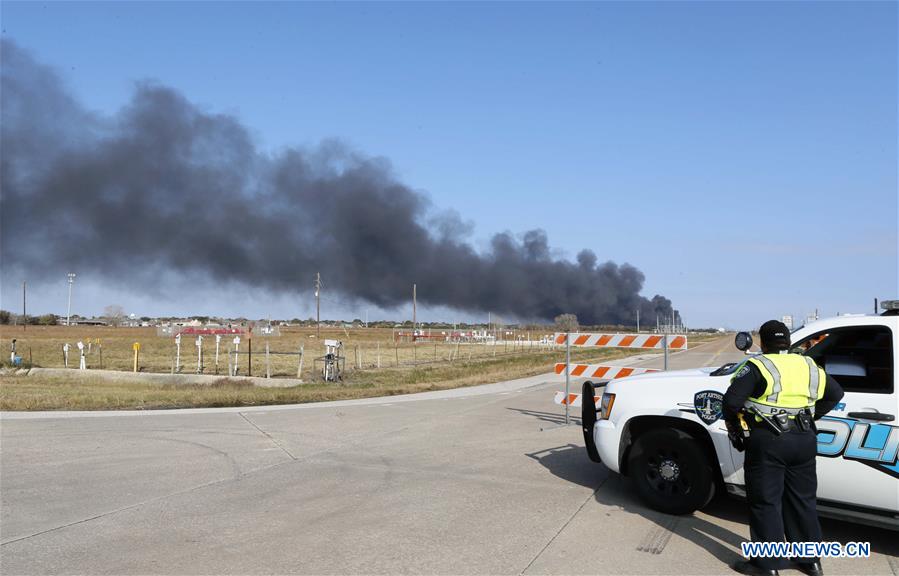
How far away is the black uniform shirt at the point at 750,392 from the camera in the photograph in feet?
15.5

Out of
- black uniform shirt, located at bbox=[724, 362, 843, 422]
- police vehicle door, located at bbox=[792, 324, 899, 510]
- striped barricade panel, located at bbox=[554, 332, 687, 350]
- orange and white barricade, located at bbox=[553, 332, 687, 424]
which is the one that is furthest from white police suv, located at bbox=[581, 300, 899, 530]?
striped barricade panel, located at bbox=[554, 332, 687, 350]

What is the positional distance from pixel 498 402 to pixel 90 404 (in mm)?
9032

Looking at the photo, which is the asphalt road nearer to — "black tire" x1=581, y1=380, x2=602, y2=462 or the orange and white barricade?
"black tire" x1=581, y1=380, x2=602, y2=462

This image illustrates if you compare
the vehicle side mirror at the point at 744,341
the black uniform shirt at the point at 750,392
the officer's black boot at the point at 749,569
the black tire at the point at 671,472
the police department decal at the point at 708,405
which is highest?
the vehicle side mirror at the point at 744,341

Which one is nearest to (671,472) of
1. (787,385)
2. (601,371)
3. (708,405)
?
(708,405)

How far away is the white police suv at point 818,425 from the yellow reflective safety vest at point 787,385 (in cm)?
57

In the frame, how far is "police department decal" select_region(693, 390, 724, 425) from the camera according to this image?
19.4 ft

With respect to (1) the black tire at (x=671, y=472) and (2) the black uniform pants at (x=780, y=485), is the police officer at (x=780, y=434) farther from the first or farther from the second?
(1) the black tire at (x=671, y=472)

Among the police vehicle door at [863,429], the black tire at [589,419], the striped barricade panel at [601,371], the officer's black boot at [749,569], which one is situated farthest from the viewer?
the striped barricade panel at [601,371]

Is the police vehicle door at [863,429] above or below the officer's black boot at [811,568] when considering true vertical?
above

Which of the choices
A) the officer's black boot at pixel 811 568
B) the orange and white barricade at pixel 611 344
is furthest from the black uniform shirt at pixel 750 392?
the orange and white barricade at pixel 611 344

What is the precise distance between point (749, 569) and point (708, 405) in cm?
144

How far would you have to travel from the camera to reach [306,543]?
548 centimetres

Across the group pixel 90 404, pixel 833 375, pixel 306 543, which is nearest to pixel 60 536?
pixel 306 543
